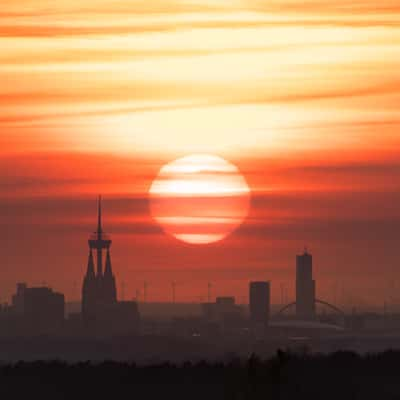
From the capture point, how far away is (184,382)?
91375 mm

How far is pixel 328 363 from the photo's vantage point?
313 feet

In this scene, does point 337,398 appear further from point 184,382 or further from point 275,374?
point 184,382

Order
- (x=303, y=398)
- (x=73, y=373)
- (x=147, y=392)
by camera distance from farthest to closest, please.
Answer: (x=73, y=373)
(x=147, y=392)
(x=303, y=398)

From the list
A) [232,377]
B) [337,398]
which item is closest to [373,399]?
[337,398]

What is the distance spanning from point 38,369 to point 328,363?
18992mm

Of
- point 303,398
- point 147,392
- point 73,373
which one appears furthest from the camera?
point 73,373

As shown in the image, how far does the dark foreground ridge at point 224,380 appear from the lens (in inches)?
3361

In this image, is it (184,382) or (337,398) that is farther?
(184,382)

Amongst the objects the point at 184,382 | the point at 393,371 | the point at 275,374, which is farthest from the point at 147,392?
the point at 393,371

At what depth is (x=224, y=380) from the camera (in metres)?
89.2

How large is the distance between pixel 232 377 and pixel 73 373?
13.7 m

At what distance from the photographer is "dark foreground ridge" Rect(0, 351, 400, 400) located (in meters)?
85.4

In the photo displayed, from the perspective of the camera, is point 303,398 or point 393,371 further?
point 393,371

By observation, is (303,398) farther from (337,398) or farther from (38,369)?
(38,369)
